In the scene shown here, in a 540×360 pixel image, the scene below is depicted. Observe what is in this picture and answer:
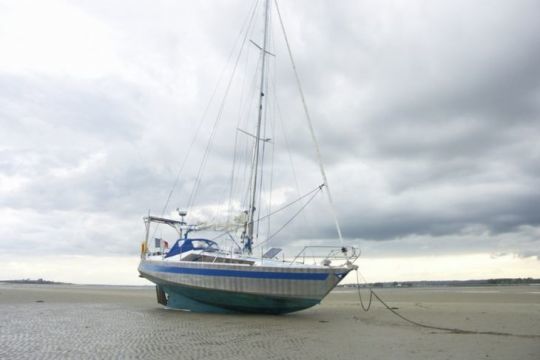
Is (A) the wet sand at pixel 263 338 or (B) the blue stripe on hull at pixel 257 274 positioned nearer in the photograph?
(A) the wet sand at pixel 263 338

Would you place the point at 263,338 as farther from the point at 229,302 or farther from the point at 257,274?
the point at 229,302

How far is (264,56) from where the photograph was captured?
26109 mm

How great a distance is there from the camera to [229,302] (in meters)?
20.6

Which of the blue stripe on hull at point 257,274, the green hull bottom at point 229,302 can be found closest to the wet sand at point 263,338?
the green hull bottom at point 229,302

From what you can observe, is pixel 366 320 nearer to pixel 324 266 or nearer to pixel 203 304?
pixel 324 266

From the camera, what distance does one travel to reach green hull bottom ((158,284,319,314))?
19609 millimetres

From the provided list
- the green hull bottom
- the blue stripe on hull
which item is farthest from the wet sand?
the blue stripe on hull

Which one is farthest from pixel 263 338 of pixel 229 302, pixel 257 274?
pixel 229 302

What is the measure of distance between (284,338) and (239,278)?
6.60 metres

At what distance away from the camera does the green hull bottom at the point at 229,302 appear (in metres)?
19.6

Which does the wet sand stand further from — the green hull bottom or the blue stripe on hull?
the blue stripe on hull

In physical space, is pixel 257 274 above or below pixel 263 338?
above

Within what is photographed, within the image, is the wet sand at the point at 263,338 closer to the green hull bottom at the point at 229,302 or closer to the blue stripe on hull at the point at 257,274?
the green hull bottom at the point at 229,302

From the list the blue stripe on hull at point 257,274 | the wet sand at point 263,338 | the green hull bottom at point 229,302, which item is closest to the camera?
the wet sand at point 263,338
